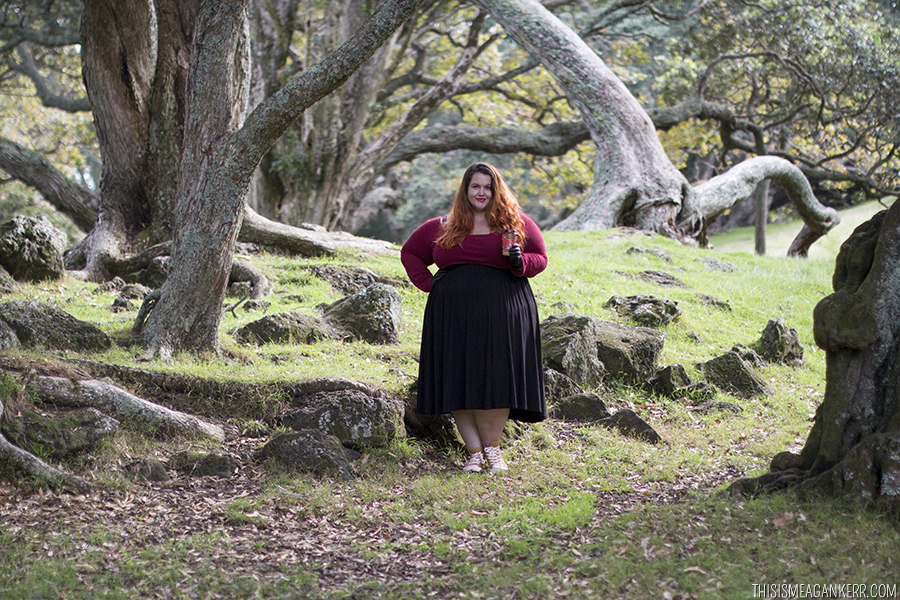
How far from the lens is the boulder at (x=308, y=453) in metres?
5.66

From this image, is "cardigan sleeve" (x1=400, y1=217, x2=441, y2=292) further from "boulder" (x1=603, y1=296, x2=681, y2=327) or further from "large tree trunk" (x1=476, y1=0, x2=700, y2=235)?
"large tree trunk" (x1=476, y1=0, x2=700, y2=235)

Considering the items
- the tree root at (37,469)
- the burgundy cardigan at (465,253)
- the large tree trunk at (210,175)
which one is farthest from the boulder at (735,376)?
the tree root at (37,469)

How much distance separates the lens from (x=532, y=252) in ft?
20.1

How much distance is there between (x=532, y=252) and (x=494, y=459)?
1582 millimetres

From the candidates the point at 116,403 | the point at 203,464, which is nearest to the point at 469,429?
the point at 203,464

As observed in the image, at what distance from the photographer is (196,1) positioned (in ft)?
34.2

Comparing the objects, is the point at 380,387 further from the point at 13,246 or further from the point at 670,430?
the point at 13,246

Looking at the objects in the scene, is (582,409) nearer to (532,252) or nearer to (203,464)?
(532,252)

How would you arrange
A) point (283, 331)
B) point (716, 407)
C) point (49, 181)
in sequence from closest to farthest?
point (716, 407)
point (283, 331)
point (49, 181)

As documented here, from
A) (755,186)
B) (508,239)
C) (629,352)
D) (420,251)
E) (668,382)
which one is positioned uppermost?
(755,186)

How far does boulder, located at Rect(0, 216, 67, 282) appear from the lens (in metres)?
9.62

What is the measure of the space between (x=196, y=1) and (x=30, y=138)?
22657 millimetres

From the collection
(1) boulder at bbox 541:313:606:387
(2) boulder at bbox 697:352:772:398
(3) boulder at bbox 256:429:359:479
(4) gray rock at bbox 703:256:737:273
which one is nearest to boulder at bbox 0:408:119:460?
(3) boulder at bbox 256:429:359:479

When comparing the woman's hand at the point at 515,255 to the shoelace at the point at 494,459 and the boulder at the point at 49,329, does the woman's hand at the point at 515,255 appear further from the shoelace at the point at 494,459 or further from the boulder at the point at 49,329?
the boulder at the point at 49,329
